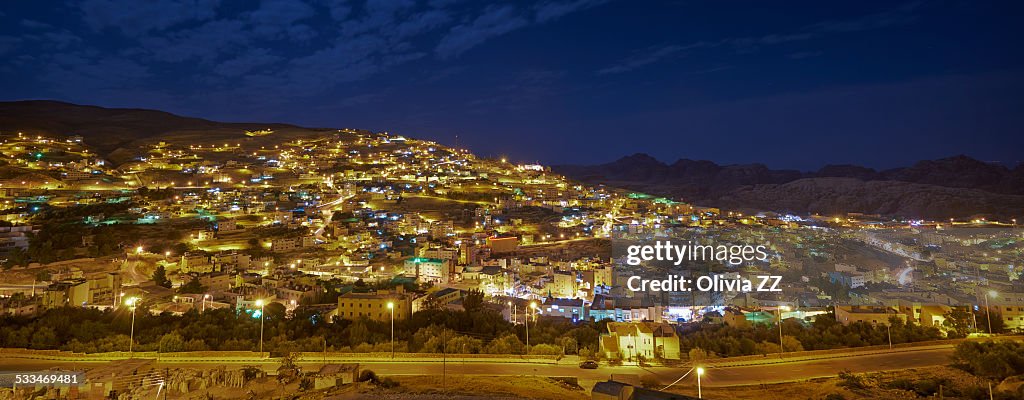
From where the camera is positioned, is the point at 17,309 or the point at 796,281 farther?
the point at 796,281

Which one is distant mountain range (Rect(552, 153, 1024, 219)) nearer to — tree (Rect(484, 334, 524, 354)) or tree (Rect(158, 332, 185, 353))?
tree (Rect(484, 334, 524, 354))

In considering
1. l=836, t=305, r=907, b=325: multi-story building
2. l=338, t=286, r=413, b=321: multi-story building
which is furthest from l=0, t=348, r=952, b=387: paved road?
l=338, t=286, r=413, b=321: multi-story building

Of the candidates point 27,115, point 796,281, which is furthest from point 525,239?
point 27,115

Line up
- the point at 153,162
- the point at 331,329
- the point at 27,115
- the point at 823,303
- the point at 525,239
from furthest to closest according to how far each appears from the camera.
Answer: the point at 27,115, the point at 153,162, the point at 525,239, the point at 823,303, the point at 331,329

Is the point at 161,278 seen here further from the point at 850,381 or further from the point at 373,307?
the point at 850,381

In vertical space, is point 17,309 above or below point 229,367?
above

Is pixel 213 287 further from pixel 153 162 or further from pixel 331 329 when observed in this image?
pixel 153 162

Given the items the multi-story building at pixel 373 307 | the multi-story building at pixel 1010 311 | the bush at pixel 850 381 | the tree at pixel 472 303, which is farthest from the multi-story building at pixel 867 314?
the multi-story building at pixel 373 307
